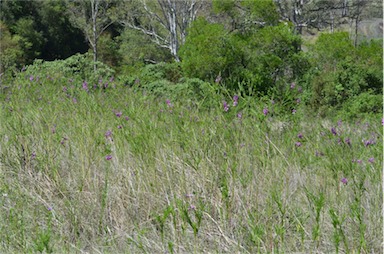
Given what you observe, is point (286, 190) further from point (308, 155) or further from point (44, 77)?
point (44, 77)

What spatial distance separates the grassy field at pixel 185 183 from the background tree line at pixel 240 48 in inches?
52.2

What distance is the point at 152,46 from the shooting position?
24.5m

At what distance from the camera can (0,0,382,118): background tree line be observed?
36.5 feet

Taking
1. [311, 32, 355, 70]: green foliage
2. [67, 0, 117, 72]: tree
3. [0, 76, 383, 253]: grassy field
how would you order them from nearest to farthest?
[0, 76, 383, 253]: grassy field < [311, 32, 355, 70]: green foliage < [67, 0, 117, 72]: tree

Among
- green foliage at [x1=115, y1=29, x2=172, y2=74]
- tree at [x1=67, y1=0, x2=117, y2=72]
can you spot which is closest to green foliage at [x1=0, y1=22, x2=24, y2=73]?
tree at [x1=67, y1=0, x2=117, y2=72]

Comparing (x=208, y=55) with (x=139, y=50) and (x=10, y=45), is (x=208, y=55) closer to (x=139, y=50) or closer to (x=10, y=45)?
(x=139, y=50)

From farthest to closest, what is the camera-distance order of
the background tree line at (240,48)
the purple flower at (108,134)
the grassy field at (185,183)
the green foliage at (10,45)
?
the green foliage at (10,45) < the background tree line at (240,48) < the purple flower at (108,134) < the grassy field at (185,183)

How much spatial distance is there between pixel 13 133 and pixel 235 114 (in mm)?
1307

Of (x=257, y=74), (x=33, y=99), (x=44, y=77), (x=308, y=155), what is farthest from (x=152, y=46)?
(x=308, y=155)

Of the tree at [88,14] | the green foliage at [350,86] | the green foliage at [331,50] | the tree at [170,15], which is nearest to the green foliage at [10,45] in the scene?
the tree at [88,14]

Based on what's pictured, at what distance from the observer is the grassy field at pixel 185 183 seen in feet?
6.58

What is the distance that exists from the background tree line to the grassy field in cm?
133

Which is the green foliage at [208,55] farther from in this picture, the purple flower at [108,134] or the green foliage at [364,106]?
the purple flower at [108,134]

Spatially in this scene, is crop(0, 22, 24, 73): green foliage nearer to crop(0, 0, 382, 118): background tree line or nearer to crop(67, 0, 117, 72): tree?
crop(0, 0, 382, 118): background tree line
